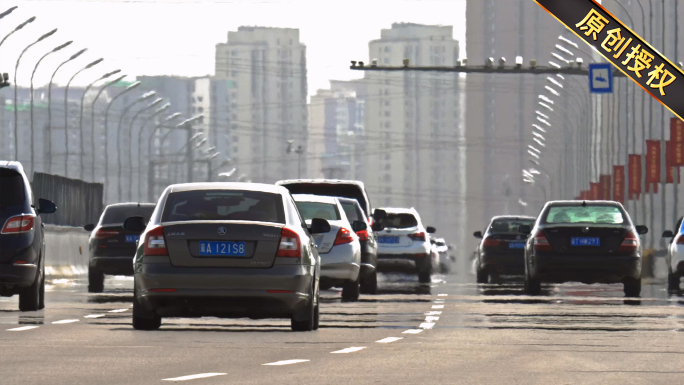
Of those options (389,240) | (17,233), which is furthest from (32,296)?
(389,240)

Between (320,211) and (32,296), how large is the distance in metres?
5.58

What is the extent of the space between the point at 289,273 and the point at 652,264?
29.2 meters

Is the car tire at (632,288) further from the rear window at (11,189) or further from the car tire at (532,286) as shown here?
the rear window at (11,189)

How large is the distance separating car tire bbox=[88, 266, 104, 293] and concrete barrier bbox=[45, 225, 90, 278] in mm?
7047

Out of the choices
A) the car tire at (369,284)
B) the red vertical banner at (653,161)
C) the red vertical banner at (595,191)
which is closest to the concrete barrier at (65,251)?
the car tire at (369,284)

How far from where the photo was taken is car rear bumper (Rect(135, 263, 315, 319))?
16.3 meters

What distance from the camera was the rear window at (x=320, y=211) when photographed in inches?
1001

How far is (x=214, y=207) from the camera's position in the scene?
55.7 ft

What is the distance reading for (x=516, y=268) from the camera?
38.0 metres

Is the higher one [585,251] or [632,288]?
[585,251]

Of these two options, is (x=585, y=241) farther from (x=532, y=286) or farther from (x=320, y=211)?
(x=320, y=211)

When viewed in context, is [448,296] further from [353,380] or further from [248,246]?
[353,380]

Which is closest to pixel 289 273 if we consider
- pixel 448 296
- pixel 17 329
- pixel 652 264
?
pixel 17 329

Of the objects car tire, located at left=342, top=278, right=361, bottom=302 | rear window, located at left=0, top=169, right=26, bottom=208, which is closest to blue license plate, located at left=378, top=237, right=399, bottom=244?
car tire, located at left=342, top=278, right=361, bottom=302
